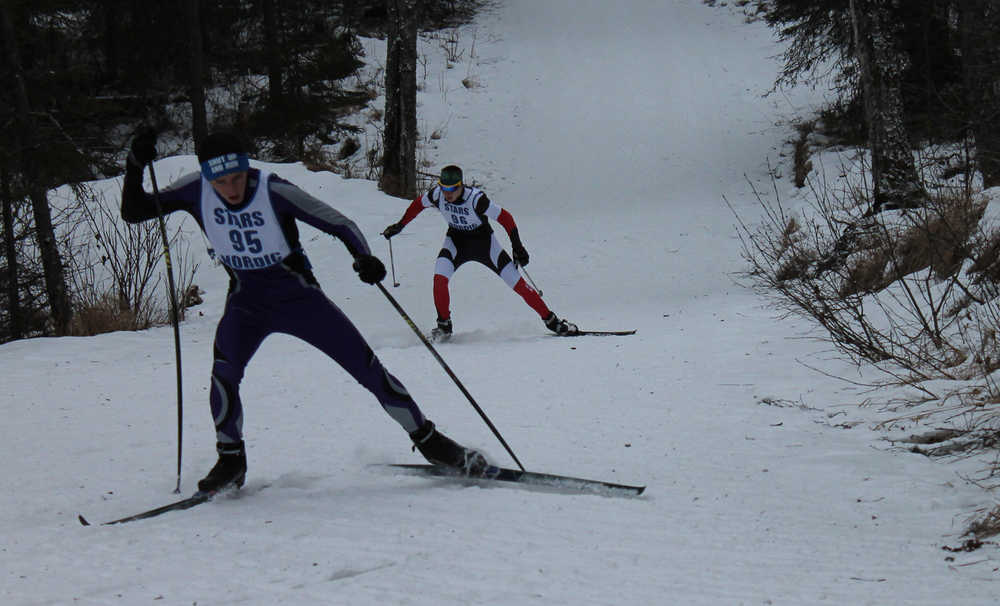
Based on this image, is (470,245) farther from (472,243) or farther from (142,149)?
(142,149)

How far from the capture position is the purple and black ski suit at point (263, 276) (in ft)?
13.5

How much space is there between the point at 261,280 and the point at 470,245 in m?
5.01

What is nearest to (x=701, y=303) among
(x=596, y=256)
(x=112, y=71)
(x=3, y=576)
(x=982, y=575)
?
(x=596, y=256)

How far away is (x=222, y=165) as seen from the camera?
3963 mm

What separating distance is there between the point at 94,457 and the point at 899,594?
454 centimetres

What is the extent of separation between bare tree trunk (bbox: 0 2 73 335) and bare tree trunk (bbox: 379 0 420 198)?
19.6ft

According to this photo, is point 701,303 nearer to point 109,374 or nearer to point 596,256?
point 596,256

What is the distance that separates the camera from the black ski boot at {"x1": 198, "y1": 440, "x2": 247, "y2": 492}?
4.18m

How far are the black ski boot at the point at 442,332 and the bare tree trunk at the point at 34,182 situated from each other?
16.2 feet

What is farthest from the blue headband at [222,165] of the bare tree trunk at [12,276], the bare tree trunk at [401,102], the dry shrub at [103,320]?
the bare tree trunk at [401,102]

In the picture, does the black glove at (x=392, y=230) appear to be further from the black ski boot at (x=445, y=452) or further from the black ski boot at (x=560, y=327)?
the black ski boot at (x=445, y=452)

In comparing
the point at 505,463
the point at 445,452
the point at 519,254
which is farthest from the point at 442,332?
the point at 445,452

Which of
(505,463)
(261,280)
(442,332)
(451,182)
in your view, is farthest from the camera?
(442,332)

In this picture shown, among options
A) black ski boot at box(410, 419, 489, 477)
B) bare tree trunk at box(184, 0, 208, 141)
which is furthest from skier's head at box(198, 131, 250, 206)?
bare tree trunk at box(184, 0, 208, 141)
